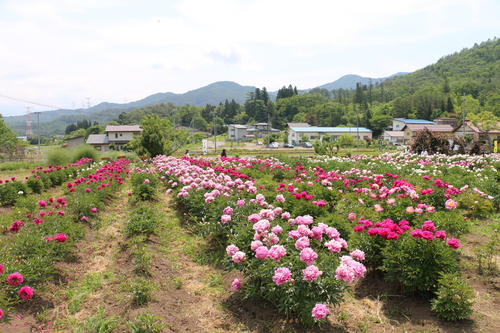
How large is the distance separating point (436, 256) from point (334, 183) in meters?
5.59

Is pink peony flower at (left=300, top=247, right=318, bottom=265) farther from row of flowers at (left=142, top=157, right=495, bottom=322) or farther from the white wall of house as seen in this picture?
the white wall of house

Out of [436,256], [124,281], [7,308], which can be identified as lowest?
[124,281]

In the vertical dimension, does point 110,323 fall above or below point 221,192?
below

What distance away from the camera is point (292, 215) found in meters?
5.67

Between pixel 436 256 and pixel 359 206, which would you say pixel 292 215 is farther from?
pixel 436 256

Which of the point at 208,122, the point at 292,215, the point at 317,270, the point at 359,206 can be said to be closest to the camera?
the point at 317,270

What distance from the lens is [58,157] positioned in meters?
20.9

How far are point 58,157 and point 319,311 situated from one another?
22.6 meters

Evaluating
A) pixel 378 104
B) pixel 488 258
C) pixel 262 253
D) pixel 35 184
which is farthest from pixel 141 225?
pixel 378 104

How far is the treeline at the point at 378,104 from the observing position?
92.0m

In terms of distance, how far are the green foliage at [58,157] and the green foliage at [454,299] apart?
22.6 meters

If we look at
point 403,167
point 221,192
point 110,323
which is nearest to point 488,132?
point 403,167

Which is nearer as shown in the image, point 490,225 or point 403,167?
point 490,225

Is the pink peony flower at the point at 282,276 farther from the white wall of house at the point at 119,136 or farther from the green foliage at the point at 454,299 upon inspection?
the white wall of house at the point at 119,136
